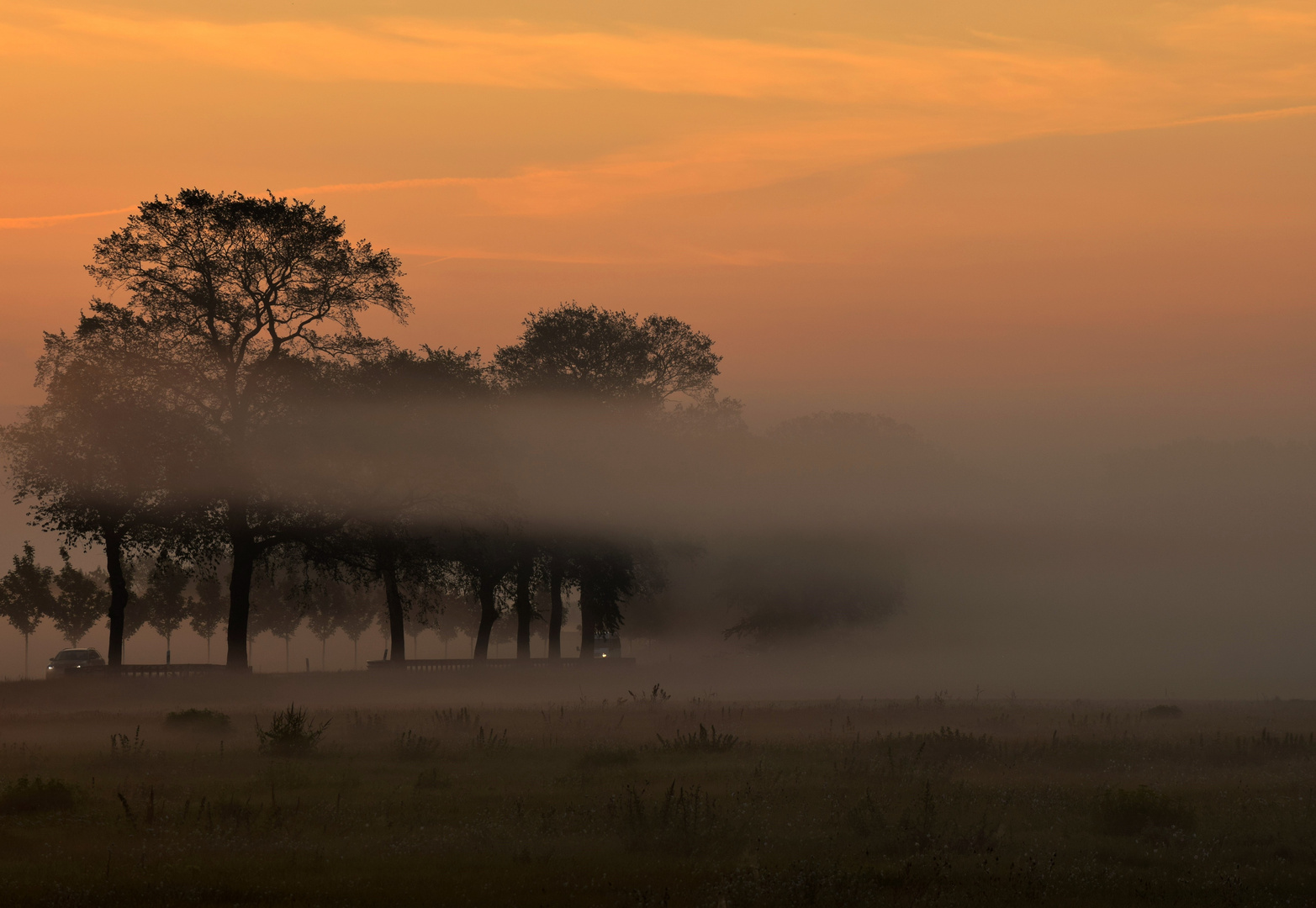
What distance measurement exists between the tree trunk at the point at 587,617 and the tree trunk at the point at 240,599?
17412 millimetres

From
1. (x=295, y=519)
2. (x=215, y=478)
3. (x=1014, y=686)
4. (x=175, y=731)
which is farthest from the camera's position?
(x=1014, y=686)

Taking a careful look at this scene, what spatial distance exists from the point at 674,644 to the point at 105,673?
62118 mm

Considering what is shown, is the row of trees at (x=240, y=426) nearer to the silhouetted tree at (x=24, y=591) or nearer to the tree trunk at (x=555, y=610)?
the tree trunk at (x=555, y=610)

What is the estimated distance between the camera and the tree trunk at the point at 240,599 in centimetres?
4475

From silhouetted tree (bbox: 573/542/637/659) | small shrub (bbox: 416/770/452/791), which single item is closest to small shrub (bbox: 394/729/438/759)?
small shrub (bbox: 416/770/452/791)

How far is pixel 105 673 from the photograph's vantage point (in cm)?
4356

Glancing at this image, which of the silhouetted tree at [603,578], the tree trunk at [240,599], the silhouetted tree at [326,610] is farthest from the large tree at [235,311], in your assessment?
the silhouetted tree at [326,610]

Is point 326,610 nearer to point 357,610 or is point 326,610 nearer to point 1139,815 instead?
point 357,610

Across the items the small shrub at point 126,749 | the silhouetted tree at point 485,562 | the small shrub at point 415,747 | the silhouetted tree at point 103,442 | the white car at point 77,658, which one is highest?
the silhouetted tree at point 103,442

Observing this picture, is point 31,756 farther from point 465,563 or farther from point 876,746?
point 465,563

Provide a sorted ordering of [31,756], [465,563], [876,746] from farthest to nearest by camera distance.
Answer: [465,563], [876,746], [31,756]

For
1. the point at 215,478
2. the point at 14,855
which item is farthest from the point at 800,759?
the point at 215,478

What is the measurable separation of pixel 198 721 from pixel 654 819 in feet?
57.3

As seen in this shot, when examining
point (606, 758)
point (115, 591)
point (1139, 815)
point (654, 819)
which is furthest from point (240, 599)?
point (1139, 815)
